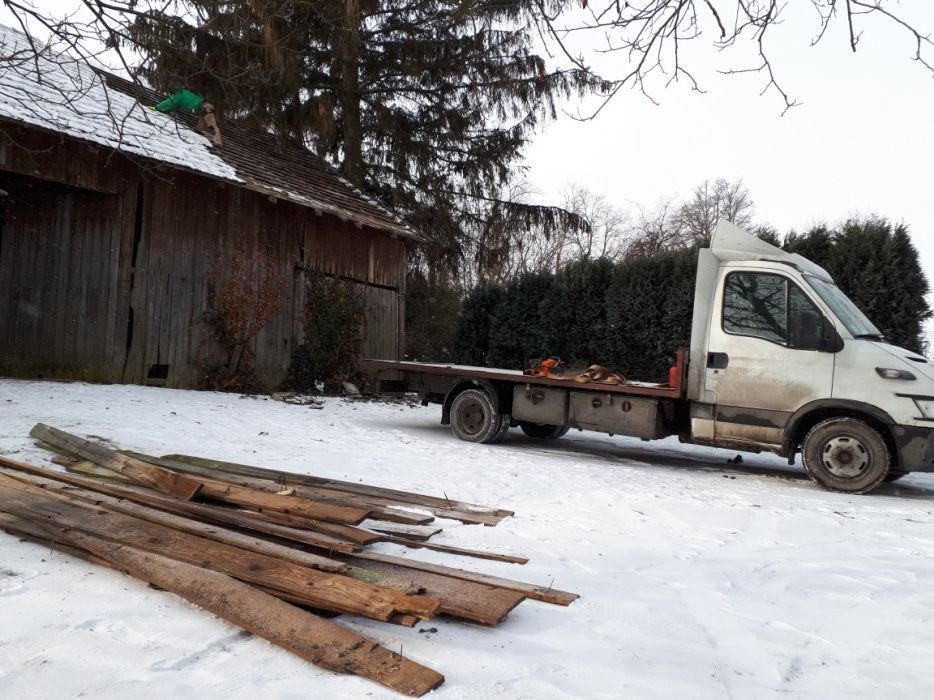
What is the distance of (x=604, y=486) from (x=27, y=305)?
29.6 feet

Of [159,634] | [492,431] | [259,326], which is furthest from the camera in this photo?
[259,326]

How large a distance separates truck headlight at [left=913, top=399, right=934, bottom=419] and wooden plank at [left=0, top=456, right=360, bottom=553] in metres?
5.59

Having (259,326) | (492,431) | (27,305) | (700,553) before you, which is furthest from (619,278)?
(27,305)

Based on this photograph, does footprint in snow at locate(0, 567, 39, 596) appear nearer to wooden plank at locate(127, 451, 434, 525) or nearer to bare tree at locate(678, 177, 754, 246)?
wooden plank at locate(127, 451, 434, 525)

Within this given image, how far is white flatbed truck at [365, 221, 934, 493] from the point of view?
6.41 m

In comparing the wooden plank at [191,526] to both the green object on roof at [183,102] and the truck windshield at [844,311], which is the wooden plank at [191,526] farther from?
the green object on roof at [183,102]

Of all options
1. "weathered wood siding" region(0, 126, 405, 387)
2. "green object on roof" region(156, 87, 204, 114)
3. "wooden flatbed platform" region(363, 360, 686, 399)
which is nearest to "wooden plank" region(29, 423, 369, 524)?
"wooden flatbed platform" region(363, 360, 686, 399)

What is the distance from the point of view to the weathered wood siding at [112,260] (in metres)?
10.1

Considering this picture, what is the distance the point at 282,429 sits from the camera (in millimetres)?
8219

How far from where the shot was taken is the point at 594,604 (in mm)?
3189

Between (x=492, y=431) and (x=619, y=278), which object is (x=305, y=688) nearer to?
(x=492, y=431)

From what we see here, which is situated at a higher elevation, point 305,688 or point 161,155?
point 161,155

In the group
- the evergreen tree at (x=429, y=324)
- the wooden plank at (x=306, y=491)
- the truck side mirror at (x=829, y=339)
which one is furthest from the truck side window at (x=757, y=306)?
the evergreen tree at (x=429, y=324)

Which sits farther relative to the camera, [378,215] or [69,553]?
[378,215]
